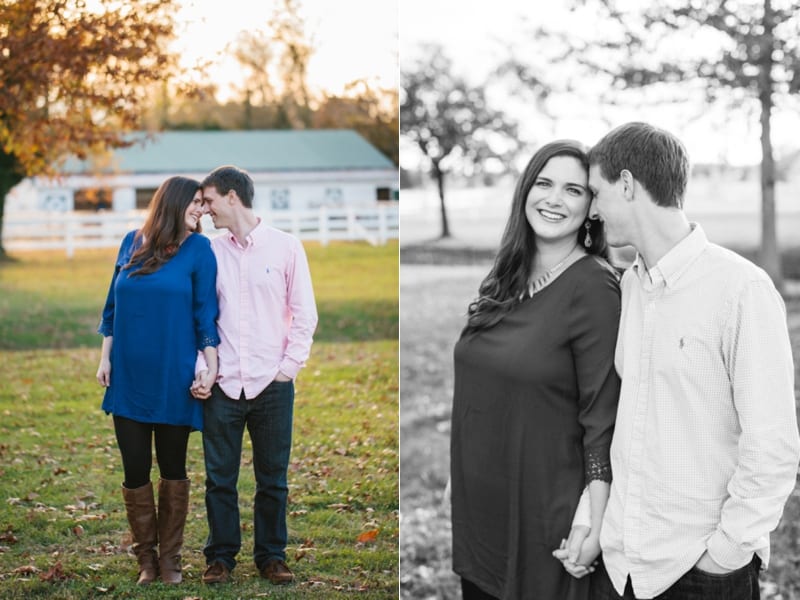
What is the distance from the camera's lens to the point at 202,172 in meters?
3.43

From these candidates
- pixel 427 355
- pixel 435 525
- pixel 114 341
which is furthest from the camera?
pixel 427 355

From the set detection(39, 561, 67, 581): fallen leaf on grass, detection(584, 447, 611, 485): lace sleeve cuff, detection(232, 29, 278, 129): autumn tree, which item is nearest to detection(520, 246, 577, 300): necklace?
detection(584, 447, 611, 485): lace sleeve cuff

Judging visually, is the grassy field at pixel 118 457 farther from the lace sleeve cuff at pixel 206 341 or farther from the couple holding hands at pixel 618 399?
the couple holding hands at pixel 618 399

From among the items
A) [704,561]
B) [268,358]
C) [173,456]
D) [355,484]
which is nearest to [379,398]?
[355,484]

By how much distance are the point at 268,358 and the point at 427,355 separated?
7.51 feet

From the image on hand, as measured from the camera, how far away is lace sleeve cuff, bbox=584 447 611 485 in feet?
7.25

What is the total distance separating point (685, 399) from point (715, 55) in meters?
2.96

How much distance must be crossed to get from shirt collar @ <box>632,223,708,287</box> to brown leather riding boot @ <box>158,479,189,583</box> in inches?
75.3

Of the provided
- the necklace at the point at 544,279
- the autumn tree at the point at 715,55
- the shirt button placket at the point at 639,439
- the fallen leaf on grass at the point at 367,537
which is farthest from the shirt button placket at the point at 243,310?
the autumn tree at the point at 715,55

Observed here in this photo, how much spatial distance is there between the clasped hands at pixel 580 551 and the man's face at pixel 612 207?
68 cm

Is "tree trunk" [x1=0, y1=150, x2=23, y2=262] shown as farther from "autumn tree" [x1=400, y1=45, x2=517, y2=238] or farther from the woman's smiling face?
"autumn tree" [x1=400, y1=45, x2=517, y2=238]

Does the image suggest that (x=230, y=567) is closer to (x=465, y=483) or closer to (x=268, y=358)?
(x=268, y=358)

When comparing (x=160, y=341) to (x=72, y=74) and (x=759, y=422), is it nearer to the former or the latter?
(x=72, y=74)

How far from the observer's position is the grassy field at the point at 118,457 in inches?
134
